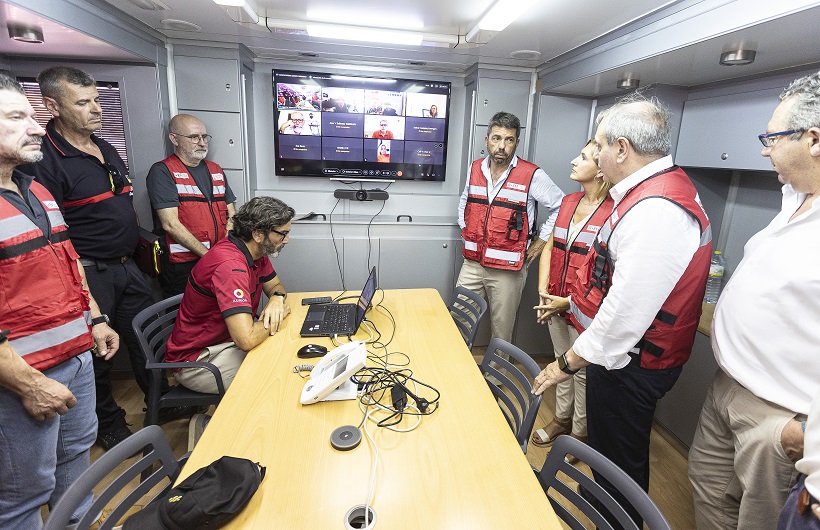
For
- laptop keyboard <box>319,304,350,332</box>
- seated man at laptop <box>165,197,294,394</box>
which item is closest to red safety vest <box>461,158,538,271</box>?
laptop keyboard <box>319,304,350,332</box>

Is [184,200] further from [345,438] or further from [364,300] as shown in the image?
[345,438]

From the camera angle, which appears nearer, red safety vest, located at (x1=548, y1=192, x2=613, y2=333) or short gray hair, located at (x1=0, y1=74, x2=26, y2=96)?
short gray hair, located at (x1=0, y1=74, x2=26, y2=96)

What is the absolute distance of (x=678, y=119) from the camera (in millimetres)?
2611

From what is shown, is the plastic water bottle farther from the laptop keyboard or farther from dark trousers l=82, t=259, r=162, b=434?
dark trousers l=82, t=259, r=162, b=434

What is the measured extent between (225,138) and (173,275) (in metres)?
1.11

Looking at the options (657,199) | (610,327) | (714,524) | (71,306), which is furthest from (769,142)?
(71,306)

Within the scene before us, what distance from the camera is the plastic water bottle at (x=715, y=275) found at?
2611 millimetres

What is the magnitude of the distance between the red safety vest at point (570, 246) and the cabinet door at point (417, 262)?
1122 mm

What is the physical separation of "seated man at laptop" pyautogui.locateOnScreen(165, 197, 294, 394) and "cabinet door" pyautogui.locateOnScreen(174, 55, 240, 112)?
1513mm

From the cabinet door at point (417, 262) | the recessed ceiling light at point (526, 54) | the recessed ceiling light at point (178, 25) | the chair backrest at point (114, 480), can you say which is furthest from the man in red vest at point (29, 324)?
the recessed ceiling light at point (526, 54)

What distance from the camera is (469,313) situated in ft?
8.10

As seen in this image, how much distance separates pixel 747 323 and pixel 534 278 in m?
2.11

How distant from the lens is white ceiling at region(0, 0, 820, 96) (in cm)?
179

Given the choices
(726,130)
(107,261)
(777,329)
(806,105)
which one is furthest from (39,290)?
(726,130)
